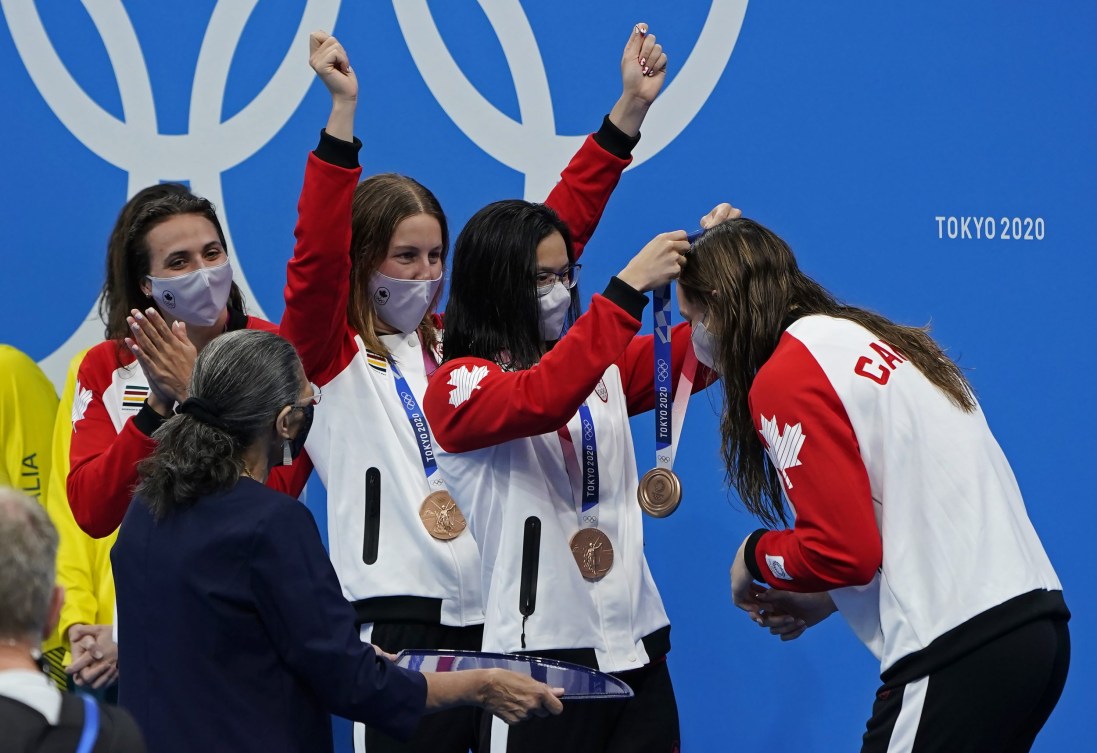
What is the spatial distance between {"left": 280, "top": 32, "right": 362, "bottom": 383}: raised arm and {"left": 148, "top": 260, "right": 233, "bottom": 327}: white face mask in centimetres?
30

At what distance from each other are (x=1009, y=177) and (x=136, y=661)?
2894 mm

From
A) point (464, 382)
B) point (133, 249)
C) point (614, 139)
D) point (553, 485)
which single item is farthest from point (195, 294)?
point (614, 139)

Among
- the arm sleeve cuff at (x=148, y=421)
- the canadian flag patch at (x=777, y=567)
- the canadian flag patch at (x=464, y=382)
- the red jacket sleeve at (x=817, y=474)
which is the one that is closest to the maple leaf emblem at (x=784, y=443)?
the red jacket sleeve at (x=817, y=474)

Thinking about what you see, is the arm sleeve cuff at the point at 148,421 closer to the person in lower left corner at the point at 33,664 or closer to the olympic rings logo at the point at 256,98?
the person in lower left corner at the point at 33,664

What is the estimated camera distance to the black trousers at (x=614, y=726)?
2717 millimetres

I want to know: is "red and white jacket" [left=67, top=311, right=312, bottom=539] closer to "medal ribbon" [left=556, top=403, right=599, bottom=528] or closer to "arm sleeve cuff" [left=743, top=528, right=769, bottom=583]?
"medal ribbon" [left=556, top=403, right=599, bottom=528]

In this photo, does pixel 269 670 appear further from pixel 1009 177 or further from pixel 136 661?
pixel 1009 177

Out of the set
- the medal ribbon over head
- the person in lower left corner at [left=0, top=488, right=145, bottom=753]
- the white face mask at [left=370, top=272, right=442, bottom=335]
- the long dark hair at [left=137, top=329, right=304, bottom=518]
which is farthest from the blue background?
the person in lower left corner at [left=0, top=488, right=145, bottom=753]

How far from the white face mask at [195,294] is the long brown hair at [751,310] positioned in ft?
3.66

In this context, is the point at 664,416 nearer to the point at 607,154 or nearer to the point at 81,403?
the point at 607,154

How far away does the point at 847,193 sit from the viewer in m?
4.00

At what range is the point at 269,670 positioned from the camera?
6.75 ft

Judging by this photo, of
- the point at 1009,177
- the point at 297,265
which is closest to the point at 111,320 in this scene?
the point at 297,265

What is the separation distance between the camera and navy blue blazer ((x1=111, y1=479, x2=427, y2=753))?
202 centimetres
